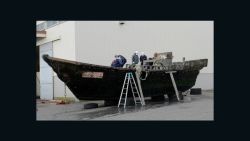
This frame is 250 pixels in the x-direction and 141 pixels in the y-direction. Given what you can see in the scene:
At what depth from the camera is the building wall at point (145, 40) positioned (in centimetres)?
1841

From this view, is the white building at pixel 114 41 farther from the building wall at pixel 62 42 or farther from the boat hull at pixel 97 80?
the boat hull at pixel 97 80

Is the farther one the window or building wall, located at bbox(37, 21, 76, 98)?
the window

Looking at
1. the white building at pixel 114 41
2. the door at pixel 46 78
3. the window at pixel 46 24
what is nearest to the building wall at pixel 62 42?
the white building at pixel 114 41

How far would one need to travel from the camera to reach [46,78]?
21359mm

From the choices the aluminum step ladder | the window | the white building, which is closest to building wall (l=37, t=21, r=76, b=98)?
the white building

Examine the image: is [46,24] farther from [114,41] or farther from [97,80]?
[97,80]

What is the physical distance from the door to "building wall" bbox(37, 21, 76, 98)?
1.61ft

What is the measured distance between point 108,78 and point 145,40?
295 inches

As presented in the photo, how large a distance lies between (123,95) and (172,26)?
27.9 ft

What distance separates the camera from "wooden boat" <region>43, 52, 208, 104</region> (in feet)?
41.1

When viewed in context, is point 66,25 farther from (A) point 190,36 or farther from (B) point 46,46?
(A) point 190,36

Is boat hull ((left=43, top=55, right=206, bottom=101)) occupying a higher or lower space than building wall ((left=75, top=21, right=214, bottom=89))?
lower

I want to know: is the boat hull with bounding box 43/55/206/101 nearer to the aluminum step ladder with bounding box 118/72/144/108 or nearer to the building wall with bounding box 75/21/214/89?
the aluminum step ladder with bounding box 118/72/144/108

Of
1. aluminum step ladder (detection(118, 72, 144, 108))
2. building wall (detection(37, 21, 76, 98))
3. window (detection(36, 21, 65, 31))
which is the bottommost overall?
aluminum step ladder (detection(118, 72, 144, 108))
